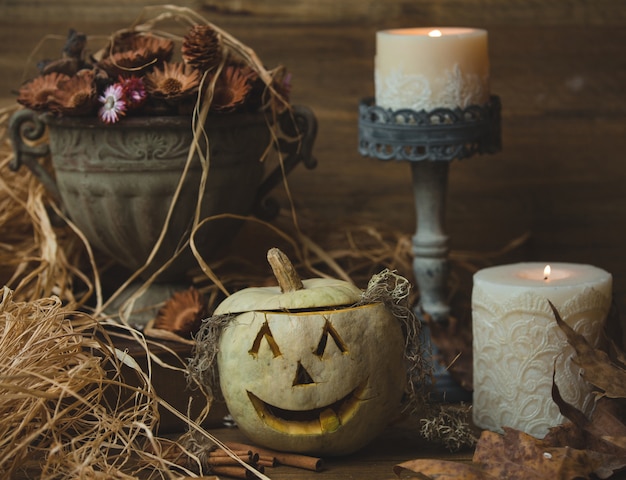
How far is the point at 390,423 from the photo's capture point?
1.03 meters

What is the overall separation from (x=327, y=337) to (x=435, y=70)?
36 cm

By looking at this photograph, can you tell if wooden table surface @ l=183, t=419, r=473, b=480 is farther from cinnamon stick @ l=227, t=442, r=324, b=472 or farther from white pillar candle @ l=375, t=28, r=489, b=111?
white pillar candle @ l=375, t=28, r=489, b=111

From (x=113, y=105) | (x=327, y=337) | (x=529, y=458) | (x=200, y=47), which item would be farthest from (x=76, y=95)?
(x=529, y=458)

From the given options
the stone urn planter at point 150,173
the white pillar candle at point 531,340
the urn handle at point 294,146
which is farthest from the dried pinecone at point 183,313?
the white pillar candle at point 531,340

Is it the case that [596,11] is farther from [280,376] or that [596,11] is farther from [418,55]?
[280,376]

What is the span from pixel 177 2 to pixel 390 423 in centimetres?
73

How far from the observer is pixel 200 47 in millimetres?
1071

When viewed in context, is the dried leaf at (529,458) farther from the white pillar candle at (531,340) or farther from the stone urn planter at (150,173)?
the stone urn planter at (150,173)

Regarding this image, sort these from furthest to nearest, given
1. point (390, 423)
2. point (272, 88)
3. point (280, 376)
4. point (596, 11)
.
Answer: point (596, 11)
point (272, 88)
point (390, 423)
point (280, 376)

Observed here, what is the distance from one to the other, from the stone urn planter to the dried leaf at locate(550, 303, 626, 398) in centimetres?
40

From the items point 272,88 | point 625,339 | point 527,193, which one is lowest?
point 625,339

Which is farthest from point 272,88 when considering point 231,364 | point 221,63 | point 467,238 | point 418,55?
point 467,238

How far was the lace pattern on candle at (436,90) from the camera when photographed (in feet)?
3.59

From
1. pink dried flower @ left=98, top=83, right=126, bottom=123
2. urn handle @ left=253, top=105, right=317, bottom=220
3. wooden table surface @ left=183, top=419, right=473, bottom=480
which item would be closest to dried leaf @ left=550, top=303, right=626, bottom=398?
wooden table surface @ left=183, top=419, right=473, bottom=480
